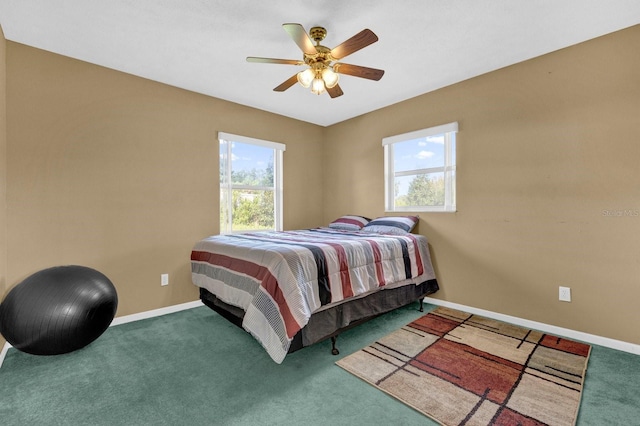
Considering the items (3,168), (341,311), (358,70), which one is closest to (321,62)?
(358,70)

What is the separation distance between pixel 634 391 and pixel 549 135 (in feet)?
6.66

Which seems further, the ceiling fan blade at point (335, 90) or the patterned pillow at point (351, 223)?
the patterned pillow at point (351, 223)

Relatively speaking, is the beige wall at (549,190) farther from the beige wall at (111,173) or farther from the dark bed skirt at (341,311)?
the beige wall at (111,173)

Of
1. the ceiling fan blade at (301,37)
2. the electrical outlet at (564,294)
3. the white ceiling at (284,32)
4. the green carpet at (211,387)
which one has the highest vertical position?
the white ceiling at (284,32)

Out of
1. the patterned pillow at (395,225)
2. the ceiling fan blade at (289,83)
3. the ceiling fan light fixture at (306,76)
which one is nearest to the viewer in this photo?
the ceiling fan light fixture at (306,76)

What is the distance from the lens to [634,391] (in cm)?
180

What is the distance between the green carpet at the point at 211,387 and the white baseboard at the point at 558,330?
104 millimetres

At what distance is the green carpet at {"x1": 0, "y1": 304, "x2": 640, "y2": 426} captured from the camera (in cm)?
160

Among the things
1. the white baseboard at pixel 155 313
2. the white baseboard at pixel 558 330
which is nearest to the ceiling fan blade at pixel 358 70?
the white baseboard at pixel 558 330

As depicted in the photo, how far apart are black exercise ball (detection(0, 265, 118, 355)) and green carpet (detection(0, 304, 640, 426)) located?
26 centimetres

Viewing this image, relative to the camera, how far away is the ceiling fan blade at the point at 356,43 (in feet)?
6.20

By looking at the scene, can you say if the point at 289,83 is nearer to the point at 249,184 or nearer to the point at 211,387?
the point at 249,184

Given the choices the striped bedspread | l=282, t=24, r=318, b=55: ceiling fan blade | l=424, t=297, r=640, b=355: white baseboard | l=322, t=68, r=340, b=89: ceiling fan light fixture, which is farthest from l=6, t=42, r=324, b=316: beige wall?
l=424, t=297, r=640, b=355: white baseboard

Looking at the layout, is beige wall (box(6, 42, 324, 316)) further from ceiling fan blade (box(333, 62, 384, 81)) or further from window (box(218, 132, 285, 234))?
ceiling fan blade (box(333, 62, 384, 81))
